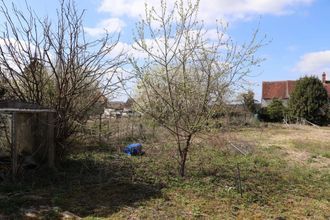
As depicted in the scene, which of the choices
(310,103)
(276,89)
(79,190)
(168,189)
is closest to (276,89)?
(276,89)

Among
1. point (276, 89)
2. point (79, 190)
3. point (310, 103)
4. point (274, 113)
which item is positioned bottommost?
point (79, 190)

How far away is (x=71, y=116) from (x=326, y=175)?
6.28 meters

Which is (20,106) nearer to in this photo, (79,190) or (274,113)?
(79,190)

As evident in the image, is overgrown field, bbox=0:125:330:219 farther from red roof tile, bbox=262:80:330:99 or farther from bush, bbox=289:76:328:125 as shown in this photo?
red roof tile, bbox=262:80:330:99

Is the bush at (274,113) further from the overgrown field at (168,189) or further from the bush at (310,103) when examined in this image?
the overgrown field at (168,189)

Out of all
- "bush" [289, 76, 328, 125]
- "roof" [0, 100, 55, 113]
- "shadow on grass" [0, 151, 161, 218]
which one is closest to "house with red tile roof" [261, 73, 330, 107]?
"bush" [289, 76, 328, 125]

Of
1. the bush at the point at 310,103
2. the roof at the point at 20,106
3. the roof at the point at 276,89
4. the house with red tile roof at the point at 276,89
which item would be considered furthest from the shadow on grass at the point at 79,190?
the house with red tile roof at the point at 276,89

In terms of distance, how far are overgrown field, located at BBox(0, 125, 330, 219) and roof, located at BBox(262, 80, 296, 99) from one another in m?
45.7

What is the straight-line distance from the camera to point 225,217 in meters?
5.99

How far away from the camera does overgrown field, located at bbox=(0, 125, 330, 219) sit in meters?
6.08

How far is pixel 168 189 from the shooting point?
7398 mm

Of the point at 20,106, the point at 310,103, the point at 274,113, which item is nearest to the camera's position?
the point at 20,106

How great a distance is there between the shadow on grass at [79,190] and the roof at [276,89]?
48606 mm

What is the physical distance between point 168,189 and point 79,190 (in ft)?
5.33
